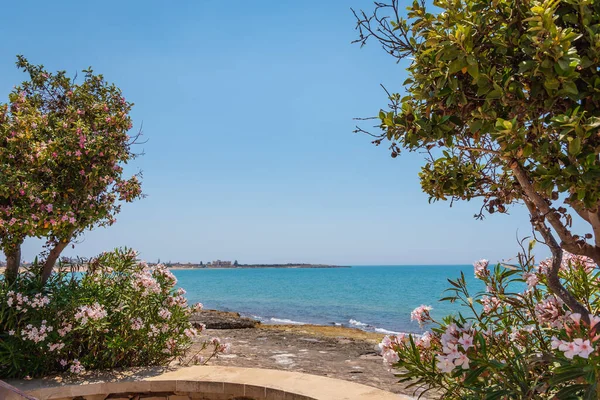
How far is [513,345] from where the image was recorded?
248cm

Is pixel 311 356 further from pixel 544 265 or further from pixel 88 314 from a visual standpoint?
pixel 544 265

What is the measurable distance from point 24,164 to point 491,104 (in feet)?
18.3

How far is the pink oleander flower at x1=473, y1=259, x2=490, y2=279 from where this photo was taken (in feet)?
9.75

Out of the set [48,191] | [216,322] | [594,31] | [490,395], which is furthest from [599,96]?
[216,322]

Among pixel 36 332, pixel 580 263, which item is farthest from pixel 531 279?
pixel 36 332

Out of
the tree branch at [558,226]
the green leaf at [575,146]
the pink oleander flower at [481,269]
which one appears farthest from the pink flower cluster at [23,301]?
the green leaf at [575,146]

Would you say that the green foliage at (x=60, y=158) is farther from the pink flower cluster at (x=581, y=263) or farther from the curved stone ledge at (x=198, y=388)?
the pink flower cluster at (x=581, y=263)

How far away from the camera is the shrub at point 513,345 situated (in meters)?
2.04

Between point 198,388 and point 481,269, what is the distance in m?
2.96

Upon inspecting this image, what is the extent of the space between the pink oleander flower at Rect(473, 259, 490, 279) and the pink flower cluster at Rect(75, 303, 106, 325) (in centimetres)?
396

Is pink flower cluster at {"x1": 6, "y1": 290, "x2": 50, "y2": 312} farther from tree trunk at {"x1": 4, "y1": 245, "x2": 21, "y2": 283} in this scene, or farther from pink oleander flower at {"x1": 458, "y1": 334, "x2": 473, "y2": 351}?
pink oleander flower at {"x1": 458, "y1": 334, "x2": 473, "y2": 351}

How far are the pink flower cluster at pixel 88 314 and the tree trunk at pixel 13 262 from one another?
1534 millimetres

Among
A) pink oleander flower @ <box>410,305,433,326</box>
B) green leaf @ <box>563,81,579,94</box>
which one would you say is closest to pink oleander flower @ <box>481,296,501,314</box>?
pink oleander flower @ <box>410,305,433,326</box>

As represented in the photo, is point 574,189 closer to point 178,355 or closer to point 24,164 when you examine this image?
point 178,355
